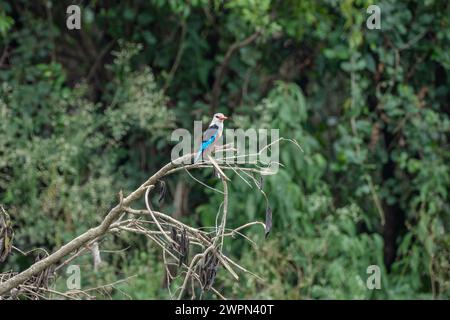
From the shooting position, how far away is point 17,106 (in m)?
7.77

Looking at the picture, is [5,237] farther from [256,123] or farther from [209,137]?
[256,123]

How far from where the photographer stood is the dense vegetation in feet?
24.4

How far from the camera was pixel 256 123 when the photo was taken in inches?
297

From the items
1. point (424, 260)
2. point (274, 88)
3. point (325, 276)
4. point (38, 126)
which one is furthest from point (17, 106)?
point (424, 260)

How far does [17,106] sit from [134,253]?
1487 mm

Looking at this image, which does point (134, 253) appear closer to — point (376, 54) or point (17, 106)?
point (17, 106)

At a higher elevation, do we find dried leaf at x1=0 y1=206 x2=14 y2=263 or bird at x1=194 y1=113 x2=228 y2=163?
bird at x1=194 y1=113 x2=228 y2=163

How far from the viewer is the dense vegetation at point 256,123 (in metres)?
7.43

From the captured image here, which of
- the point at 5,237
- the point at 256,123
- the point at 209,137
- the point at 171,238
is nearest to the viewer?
the point at 171,238

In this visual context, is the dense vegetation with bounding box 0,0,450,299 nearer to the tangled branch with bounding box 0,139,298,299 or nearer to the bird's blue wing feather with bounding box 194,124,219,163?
the bird's blue wing feather with bounding box 194,124,219,163

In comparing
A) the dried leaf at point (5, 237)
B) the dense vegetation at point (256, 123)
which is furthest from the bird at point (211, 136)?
the dense vegetation at point (256, 123)

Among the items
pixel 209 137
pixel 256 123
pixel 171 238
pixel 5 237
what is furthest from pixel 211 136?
pixel 256 123

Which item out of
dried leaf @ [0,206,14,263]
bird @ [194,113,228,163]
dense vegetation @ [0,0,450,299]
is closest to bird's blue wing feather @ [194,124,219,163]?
bird @ [194,113,228,163]

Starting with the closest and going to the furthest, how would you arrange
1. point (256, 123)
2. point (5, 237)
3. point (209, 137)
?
point (5, 237) → point (209, 137) → point (256, 123)
